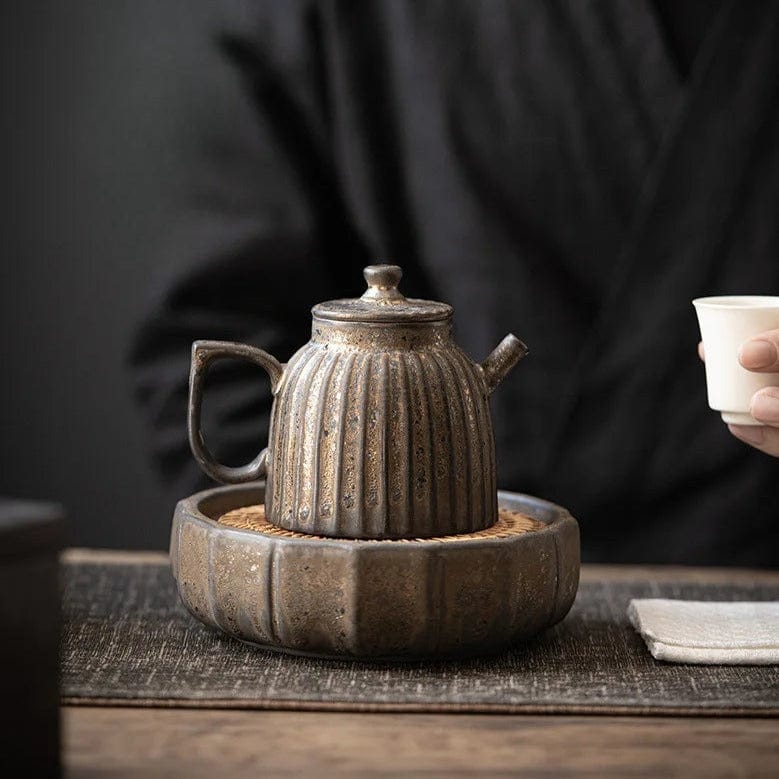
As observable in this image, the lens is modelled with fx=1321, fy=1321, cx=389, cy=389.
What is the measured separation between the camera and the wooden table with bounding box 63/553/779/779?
0.87 metres

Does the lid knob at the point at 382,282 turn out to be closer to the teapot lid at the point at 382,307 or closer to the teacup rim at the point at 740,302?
the teapot lid at the point at 382,307

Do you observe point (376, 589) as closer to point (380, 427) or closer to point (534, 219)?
point (380, 427)

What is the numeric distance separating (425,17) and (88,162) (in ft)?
2.23

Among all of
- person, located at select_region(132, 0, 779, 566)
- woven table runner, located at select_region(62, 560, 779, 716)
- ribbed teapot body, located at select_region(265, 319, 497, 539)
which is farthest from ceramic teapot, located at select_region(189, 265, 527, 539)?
person, located at select_region(132, 0, 779, 566)

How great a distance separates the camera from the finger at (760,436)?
4.00 feet

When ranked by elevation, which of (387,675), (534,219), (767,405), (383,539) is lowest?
(387,675)

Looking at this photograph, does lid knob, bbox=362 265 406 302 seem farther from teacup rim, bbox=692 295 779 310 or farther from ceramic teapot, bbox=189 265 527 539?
teacup rim, bbox=692 295 779 310

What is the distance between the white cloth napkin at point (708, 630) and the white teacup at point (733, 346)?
0.18m

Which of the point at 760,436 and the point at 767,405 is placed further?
the point at 760,436

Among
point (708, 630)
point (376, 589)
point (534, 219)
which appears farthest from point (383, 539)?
point (534, 219)

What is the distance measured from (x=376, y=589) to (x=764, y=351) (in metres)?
0.37

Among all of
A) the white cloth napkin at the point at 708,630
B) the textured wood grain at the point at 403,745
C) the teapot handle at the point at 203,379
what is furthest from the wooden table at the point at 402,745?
the teapot handle at the point at 203,379

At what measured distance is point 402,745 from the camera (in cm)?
91

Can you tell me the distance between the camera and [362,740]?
36.3 inches
